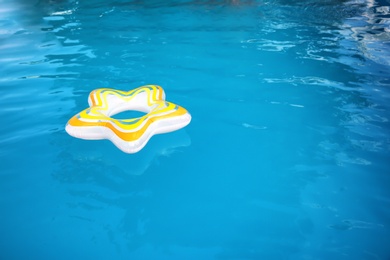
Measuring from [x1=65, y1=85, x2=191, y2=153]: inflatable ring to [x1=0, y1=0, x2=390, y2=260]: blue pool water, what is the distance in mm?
217

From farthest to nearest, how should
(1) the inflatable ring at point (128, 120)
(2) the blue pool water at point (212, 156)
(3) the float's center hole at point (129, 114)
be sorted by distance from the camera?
1. (3) the float's center hole at point (129, 114)
2. (1) the inflatable ring at point (128, 120)
3. (2) the blue pool water at point (212, 156)

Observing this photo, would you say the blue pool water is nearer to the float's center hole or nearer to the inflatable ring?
the inflatable ring

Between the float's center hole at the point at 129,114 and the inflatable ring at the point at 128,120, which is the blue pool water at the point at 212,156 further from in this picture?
the float's center hole at the point at 129,114

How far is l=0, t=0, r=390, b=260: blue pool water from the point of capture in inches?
62.6

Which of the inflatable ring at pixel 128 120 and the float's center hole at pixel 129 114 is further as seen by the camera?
the float's center hole at pixel 129 114

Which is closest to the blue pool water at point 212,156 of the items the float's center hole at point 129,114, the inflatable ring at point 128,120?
the inflatable ring at point 128,120

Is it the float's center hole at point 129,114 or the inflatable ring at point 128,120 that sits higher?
the inflatable ring at point 128,120

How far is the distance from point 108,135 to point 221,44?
2855 millimetres

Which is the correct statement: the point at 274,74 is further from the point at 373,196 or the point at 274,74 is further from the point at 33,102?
the point at 33,102

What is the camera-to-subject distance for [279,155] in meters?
2.15

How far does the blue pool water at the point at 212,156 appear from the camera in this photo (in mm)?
1590

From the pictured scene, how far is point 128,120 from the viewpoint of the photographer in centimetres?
223

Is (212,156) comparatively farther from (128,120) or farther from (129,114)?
(129,114)

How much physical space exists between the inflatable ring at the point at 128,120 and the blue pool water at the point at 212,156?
8.5 inches
